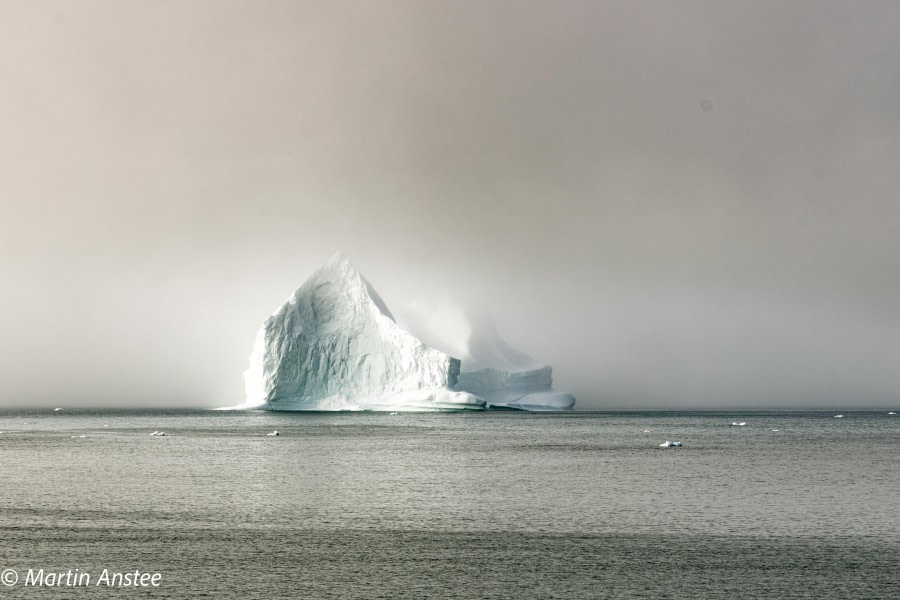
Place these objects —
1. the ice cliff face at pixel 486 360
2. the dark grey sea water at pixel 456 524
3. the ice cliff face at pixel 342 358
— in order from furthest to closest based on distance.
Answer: the ice cliff face at pixel 486 360 → the ice cliff face at pixel 342 358 → the dark grey sea water at pixel 456 524

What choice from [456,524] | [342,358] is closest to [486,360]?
[342,358]

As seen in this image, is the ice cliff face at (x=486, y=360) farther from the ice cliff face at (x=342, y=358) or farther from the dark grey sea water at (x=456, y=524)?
the dark grey sea water at (x=456, y=524)

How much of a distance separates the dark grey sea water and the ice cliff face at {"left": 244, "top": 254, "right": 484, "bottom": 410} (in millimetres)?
26468

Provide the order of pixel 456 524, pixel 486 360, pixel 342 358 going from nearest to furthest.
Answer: pixel 456 524 < pixel 342 358 < pixel 486 360

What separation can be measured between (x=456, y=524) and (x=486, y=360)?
186 ft

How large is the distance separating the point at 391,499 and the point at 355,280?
44.0 m

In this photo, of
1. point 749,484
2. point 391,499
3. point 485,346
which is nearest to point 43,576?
point 391,499

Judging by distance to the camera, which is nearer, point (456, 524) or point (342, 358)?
point (456, 524)

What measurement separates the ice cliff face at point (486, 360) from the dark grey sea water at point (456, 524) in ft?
122

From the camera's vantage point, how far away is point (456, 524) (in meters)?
16.8

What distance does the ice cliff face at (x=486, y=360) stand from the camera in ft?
235

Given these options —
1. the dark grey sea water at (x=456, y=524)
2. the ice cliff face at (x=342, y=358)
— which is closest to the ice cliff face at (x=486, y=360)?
the ice cliff face at (x=342, y=358)

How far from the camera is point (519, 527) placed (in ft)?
54.0

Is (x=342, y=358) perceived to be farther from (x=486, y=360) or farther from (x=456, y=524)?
(x=456, y=524)
